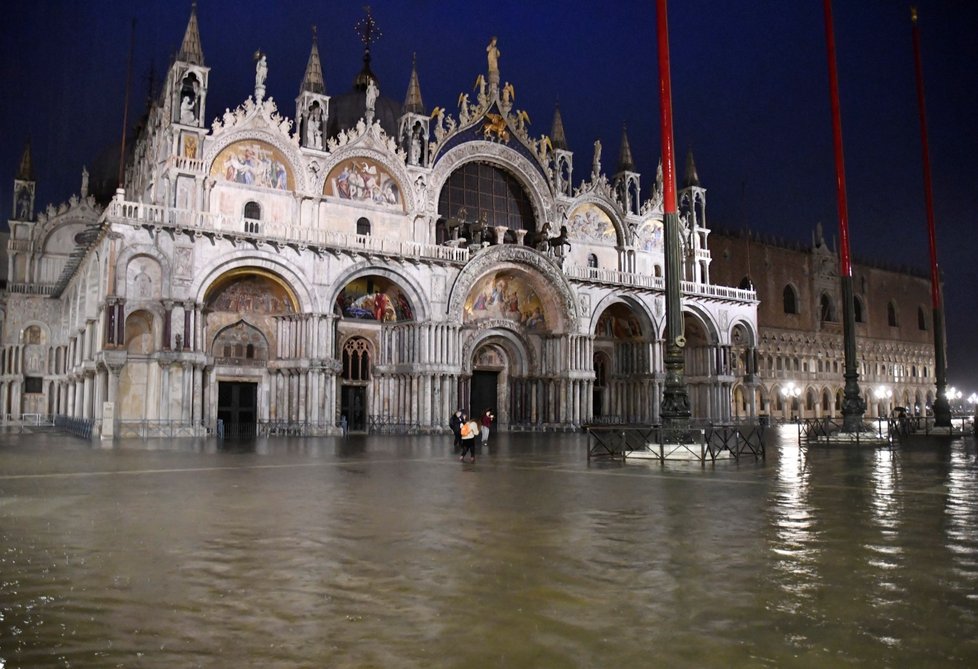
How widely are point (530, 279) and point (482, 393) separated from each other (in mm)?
6700

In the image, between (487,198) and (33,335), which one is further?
(33,335)

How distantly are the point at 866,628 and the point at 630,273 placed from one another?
42400mm

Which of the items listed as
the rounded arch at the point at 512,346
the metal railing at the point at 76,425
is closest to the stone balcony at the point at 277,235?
the rounded arch at the point at 512,346

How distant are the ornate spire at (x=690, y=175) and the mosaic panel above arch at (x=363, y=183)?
73.6 feet

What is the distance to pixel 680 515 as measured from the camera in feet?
34.6

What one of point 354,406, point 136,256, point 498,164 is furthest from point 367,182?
point 136,256

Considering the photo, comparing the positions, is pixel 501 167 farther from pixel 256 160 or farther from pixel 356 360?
pixel 256 160

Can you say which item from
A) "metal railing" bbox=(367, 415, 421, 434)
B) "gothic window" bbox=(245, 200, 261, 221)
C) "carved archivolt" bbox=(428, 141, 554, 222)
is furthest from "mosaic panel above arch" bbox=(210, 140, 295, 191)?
"metal railing" bbox=(367, 415, 421, 434)

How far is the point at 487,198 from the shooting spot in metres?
44.8

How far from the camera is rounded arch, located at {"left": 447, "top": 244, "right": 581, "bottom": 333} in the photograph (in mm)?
39406

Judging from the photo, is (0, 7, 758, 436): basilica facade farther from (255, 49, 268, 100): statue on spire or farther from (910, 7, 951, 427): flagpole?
(910, 7, 951, 427): flagpole

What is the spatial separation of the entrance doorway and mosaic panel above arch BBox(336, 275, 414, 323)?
18.8 feet

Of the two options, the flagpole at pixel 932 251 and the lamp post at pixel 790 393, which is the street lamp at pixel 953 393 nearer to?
the lamp post at pixel 790 393

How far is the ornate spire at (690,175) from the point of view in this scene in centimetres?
5384
